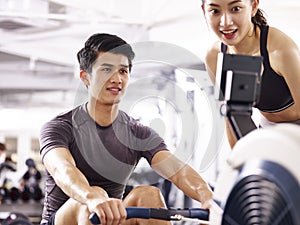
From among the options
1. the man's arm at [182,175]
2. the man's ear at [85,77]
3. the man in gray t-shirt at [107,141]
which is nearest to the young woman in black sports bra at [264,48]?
the man's arm at [182,175]

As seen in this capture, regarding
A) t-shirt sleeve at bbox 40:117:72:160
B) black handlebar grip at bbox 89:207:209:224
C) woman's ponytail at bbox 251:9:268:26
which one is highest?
woman's ponytail at bbox 251:9:268:26

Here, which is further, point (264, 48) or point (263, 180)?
point (264, 48)

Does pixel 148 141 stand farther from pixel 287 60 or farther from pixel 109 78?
pixel 287 60

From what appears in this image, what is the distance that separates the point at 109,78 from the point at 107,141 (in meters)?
0.22

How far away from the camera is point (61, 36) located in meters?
6.16

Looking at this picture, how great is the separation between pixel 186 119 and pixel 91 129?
33 cm

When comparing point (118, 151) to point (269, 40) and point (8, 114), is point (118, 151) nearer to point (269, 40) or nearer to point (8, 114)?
point (269, 40)

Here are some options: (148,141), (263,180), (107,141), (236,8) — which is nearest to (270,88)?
(236,8)

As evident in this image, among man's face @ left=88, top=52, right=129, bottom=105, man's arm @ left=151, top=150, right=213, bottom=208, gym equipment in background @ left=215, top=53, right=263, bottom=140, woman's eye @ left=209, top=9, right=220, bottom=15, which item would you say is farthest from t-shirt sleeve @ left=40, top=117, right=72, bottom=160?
gym equipment in background @ left=215, top=53, right=263, bottom=140

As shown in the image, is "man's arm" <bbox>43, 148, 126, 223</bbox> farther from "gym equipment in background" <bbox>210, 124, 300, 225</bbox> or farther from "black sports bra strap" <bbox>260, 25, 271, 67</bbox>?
"black sports bra strap" <bbox>260, 25, 271, 67</bbox>

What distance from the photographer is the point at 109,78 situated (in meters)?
2.05

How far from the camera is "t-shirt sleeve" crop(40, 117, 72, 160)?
193 cm

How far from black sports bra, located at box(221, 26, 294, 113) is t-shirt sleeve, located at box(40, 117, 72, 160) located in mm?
570

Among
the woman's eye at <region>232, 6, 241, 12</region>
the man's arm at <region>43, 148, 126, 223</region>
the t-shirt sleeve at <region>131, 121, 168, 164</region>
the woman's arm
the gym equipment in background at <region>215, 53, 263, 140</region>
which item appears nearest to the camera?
the gym equipment in background at <region>215, 53, 263, 140</region>
